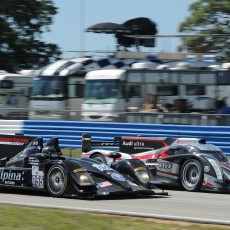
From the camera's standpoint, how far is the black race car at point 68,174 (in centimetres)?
960

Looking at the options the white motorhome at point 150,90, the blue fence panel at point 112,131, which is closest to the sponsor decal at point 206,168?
the blue fence panel at point 112,131

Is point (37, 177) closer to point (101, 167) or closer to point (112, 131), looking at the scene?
point (101, 167)

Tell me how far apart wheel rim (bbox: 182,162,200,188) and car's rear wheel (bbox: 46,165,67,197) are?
8.09 feet

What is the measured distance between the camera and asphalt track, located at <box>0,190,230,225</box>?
802 centimetres

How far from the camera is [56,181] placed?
9875 mm

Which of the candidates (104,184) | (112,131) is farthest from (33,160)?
(112,131)

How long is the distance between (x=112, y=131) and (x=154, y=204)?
10.4 meters

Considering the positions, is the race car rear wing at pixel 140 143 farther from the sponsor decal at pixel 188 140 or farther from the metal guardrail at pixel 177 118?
the metal guardrail at pixel 177 118

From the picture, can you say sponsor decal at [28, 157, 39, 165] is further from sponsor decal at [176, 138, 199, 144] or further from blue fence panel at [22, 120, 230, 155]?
blue fence panel at [22, 120, 230, 155]

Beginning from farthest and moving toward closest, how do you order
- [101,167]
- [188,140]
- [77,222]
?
[188,140] < [101,167] < [77,222]

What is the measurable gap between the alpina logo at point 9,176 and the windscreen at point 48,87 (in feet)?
58.4

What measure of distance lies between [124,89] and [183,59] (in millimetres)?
2711

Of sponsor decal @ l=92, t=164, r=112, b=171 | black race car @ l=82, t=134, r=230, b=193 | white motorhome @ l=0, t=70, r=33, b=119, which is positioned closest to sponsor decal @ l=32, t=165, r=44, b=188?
sponsor decal @ l=92, t=164, r=112, b=171

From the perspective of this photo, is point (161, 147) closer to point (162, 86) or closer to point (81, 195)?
point (81, 195)
